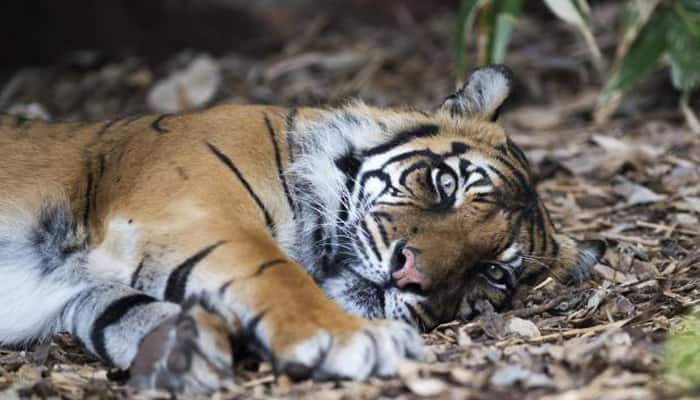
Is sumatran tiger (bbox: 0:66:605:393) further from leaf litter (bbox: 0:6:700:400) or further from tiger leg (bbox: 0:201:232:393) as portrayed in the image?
leaf litter (bbox: 0:6:700:400)

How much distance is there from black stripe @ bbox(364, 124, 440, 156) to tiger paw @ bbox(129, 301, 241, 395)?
1.14m

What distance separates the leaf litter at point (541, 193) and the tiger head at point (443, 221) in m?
0.14

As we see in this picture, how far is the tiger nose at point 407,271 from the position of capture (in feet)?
9.99

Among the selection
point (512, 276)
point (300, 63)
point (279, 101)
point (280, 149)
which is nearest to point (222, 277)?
point (280, 149)

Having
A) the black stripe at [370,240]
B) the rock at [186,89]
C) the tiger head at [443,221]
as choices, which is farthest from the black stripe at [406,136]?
the rock at [186,89]

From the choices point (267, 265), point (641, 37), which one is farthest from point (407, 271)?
point (641, 37)

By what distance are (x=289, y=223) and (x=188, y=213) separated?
18.4 inches

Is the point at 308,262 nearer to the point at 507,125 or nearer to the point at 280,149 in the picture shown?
the point at 280,149

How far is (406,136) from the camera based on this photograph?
3.75 metres

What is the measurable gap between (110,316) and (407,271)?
1.04 m

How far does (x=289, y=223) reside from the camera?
11.6 ft

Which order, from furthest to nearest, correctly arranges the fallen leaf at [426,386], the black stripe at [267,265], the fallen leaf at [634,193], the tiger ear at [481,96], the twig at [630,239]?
the fallen leaf at [634,193] → the twig at [630,239] → the tiger ear at [481,96] → the black stripe at [267,265] → the fallen leaf at [426,386]

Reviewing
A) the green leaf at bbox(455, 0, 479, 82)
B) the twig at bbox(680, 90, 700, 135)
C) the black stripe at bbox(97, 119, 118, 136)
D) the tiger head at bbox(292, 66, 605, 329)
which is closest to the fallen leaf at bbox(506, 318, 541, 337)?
the tiger head at bbox(292, 66, 605, 329)

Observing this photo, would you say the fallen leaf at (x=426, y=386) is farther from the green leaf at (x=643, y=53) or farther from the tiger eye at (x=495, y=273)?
the green leaf at (x=643, y=53)
